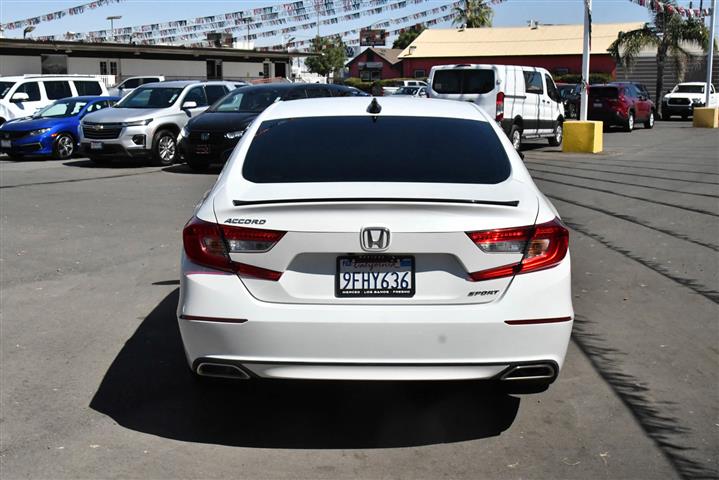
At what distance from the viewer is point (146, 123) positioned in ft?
62.4

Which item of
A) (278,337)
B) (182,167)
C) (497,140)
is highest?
(497,140)

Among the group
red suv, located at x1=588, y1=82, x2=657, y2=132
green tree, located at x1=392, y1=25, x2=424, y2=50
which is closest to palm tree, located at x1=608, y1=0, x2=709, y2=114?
red suv, located at x1=588, y1=82, x2=657, y2=132

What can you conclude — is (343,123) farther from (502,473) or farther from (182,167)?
(182,167)

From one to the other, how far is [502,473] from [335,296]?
1.07 meters

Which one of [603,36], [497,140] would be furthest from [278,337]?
[603,36]

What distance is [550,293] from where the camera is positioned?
4242mm

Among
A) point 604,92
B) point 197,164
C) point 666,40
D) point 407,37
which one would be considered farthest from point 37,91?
point 407,37

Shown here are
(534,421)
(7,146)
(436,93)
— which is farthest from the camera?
(436,93)

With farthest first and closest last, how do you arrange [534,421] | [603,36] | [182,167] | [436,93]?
1. [603,36]
2. [436,93]
3. [182,167]
4. [534,421]

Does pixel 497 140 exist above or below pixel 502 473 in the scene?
above

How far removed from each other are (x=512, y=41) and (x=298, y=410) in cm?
6861

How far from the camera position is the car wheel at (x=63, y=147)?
21.2m

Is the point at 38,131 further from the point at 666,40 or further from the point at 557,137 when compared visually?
the point at 666,40

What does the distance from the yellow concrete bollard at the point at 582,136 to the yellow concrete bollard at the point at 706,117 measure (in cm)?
1503
